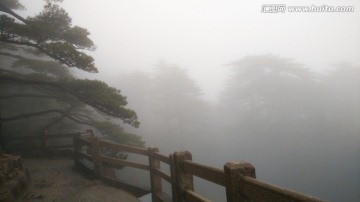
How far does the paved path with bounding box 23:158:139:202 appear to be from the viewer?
7.59 meters

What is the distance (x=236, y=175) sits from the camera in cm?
295

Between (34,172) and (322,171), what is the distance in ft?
106

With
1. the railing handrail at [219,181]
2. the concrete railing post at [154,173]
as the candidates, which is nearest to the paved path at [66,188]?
the concrete railing post at [154,173]

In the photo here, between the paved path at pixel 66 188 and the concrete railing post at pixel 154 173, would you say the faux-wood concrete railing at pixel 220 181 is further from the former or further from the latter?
the paved path at pixel 66 188

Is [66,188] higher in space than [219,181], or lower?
lower

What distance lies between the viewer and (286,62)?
145 feet

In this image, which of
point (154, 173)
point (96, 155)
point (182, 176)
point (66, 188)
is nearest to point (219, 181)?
point (182, 176)

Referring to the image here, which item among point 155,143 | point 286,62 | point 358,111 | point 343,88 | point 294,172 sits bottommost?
point 294,172

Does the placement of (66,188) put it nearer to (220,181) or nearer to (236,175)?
(220,181)

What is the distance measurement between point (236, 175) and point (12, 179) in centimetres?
735

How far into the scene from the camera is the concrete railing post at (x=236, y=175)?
2924 millimetres

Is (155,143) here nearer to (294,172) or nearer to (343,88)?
(294,172)

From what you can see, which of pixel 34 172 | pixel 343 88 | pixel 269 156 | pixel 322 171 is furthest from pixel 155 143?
pixel 343 88

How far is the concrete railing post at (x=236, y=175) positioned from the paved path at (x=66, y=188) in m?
4.85
